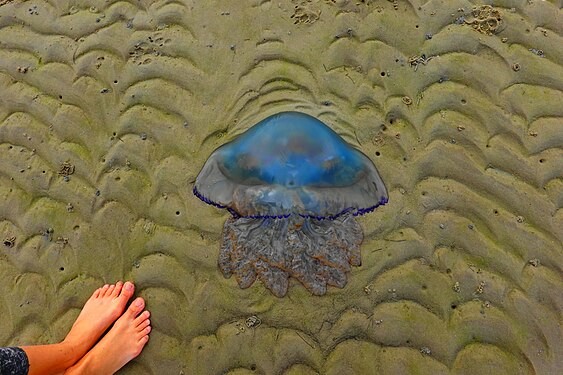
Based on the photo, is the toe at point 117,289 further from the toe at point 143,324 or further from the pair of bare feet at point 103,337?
the toe at point 143,324

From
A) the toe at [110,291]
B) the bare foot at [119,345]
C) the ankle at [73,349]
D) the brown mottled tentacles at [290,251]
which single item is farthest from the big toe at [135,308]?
the brown mottled tentacles at [290,251]

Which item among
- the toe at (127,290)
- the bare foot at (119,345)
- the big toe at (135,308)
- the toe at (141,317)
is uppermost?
the toe at (127,290)

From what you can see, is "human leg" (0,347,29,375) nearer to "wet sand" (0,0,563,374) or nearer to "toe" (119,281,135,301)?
"wet sand" (0,0,563,374)

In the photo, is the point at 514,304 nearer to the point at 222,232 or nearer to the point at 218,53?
the point at 222,232

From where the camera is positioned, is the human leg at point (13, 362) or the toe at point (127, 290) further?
the toe at point (127, 290)

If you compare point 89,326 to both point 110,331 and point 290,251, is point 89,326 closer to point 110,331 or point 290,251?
point 110,331

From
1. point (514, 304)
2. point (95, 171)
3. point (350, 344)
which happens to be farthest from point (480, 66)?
point (95, 171)

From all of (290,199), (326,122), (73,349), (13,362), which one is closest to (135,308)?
(73,349)

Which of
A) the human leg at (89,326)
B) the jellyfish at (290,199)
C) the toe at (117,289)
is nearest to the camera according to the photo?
the jellyfish at (290,199)
